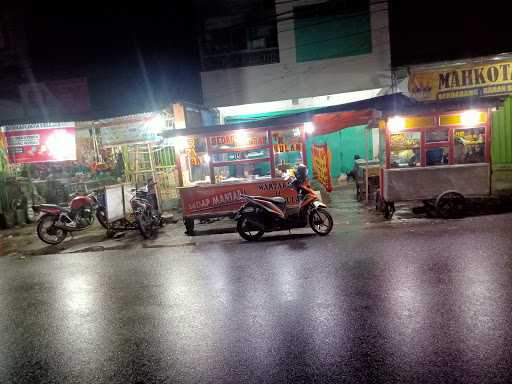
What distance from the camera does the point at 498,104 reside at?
934cm

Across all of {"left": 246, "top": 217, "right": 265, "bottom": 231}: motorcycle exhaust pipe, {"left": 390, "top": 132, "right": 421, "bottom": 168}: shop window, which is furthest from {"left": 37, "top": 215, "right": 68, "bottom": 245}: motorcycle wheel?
{"left": 390, "top": 132, "right": 421, "bottom": 168}: shop window

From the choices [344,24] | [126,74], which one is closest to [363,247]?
[344,24]

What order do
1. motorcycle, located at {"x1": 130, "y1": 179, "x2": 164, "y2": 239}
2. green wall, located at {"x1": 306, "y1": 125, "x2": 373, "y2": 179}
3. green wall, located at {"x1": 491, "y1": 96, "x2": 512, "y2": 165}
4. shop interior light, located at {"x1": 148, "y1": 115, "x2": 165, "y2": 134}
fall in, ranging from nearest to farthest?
1. motorcycle, located at {"x1": 130, "y1": 179, "x2": 164, "y2": 239}
2. shop interior light, located at {"x1": 148, "y1": 115, "x2": 165, "y2": 134}
3. green wall, located at {"x1": 491, "y1": 96, "x2": 512, "y2": 165}
4. green wall, located at {"x1": 306, "y1": 125, "x2": 373, "y2": 179}

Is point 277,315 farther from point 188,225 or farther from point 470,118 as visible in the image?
point 470,118

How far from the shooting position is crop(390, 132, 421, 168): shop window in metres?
9.93

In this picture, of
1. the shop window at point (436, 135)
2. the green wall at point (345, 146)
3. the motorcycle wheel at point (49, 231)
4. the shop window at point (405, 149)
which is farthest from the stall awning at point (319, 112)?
the green wall at point (345, 146)

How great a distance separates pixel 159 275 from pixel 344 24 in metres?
13.1

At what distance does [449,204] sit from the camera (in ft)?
31.2

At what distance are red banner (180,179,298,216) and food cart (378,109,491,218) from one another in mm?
2918

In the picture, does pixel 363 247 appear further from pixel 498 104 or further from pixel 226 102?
pixel 226 102

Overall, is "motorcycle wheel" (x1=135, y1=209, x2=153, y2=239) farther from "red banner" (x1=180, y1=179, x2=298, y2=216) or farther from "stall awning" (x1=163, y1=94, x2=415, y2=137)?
"stall awning" (x1=163, y1=94, x2=415, y2=137)

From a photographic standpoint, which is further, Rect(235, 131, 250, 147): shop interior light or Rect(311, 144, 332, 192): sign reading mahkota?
Rect(311, 144, 332, 192): sign reading mahkota

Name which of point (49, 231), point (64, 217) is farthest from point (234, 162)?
point (49, 231)

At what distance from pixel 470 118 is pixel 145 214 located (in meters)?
9.33
